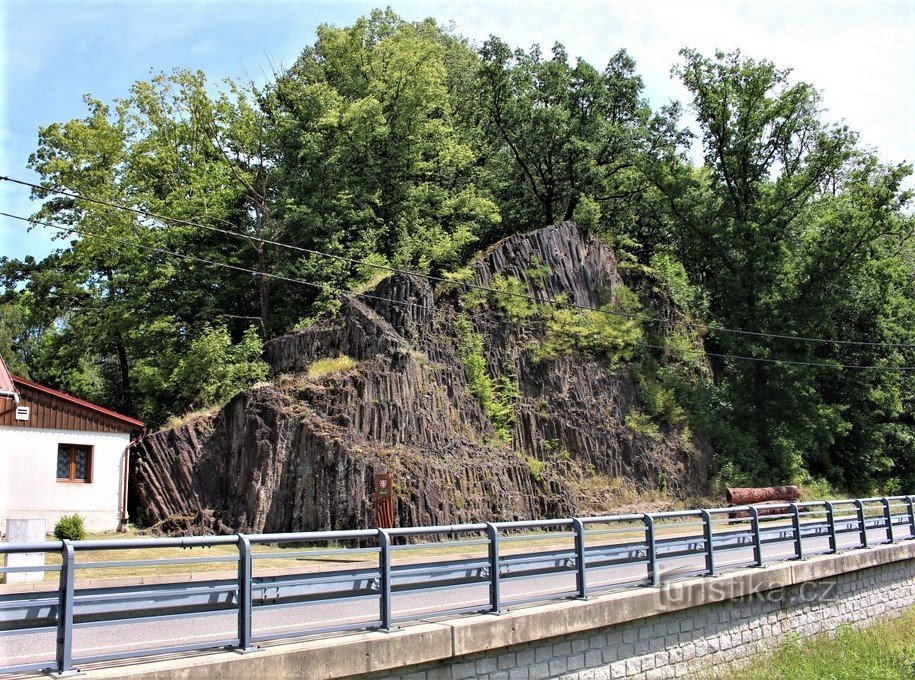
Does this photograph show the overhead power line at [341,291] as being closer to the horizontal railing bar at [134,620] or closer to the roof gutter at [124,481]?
the roof gutter at [124,481]

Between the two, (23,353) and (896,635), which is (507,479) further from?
(23,353)

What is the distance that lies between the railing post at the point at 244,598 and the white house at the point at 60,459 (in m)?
18.7

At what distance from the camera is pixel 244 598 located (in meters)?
6.89

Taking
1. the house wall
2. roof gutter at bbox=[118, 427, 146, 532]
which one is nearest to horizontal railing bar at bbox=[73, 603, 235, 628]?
roof gutter at bbox=[118, 427, 146, 532]

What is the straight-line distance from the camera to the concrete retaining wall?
6.80 m

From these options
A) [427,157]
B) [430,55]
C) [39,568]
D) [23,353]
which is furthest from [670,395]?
[23,353]

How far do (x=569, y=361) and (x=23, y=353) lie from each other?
147ft

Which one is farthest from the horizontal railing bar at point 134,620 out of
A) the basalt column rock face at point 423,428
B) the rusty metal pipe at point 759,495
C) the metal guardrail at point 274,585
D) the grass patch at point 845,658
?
the rusty metal pipe at point 759,495

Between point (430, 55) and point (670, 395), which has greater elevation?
point (430, 55)

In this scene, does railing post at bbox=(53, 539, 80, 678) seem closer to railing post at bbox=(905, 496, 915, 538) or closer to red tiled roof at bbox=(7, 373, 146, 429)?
railing post at bbox=(905, 496, 915, 538)

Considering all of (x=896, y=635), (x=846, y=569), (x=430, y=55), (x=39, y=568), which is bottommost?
(x=896, y=635)

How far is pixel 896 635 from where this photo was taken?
15320 millimetres

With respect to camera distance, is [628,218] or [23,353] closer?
[628,218]

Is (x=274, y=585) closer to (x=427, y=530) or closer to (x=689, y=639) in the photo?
(x=427, y=530)
